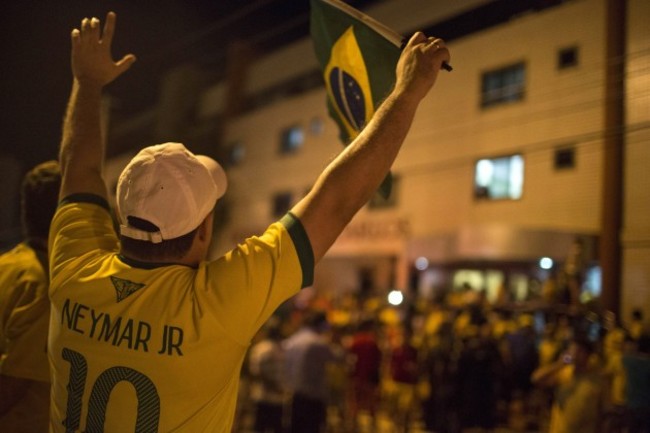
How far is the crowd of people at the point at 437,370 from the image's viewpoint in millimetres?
8898

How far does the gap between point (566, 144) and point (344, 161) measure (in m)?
16.0

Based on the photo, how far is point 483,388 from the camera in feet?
36.2

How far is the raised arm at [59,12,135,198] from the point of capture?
2.10 meters

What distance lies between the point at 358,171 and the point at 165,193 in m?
0.49

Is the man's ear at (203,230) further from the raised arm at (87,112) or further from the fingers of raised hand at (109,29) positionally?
the fingers of raised hand at (109,29)

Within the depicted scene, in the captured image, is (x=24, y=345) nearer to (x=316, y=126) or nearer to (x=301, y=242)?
(x=301, y=242)

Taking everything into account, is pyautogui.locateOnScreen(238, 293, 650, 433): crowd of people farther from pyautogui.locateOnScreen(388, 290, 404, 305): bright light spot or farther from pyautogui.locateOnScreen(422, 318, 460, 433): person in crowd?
pyautogui.locateOnScreen(388, 290, 404, 305): bright light spot

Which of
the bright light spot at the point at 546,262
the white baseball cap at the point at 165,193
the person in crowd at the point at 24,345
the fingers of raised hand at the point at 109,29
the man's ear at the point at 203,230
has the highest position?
the bright light spot at the point at 546,262

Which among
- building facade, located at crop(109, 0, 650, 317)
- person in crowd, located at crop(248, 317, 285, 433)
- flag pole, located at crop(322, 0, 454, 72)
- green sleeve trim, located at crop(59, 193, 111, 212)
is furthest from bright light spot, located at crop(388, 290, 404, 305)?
green sleeve trim, located at crop(59, 193, 111, 212)

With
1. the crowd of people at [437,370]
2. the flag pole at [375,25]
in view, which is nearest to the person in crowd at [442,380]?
the crowd of people at [437,370]

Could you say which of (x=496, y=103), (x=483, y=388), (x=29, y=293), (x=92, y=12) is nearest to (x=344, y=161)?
(x=29, y=293)

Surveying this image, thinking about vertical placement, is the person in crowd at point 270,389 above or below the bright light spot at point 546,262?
below

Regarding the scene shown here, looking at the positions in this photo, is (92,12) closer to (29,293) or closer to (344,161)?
(29,293)

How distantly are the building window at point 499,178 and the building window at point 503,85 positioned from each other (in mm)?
1662
